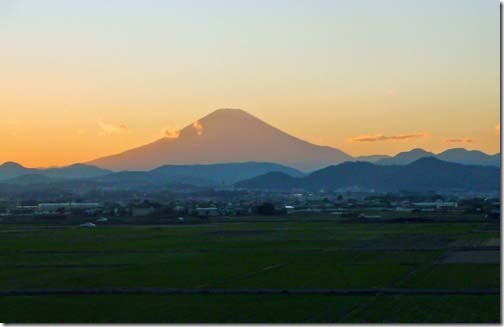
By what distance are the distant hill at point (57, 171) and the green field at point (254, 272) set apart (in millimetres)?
88067

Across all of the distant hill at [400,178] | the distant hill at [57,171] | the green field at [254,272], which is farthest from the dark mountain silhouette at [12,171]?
the green field at [254,272]

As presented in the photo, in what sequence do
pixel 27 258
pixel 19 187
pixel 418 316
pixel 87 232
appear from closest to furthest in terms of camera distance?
pixel 418 316
pixel 27 258
pixel 87 232
pixel 19 187

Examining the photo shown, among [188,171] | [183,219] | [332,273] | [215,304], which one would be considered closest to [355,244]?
[332,273]

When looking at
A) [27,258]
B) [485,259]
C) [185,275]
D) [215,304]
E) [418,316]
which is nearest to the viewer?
[418,316]

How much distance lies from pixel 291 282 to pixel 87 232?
14.8 m

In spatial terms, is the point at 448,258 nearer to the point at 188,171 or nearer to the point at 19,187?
the point at 19,187

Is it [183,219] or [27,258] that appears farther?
[183,219]

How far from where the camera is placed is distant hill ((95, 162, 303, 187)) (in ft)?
366

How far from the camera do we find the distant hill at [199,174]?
11153cm

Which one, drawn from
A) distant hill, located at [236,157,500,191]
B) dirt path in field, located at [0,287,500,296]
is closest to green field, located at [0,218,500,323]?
dirt path in field, located at [0,287,500,296]

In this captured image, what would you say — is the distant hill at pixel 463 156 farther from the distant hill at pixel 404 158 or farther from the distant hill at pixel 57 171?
the distant hill at pixel 57 171

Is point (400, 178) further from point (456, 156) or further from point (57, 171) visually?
point (57, 171)

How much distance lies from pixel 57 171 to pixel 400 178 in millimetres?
59167

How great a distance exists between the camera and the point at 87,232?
88.1 feet
